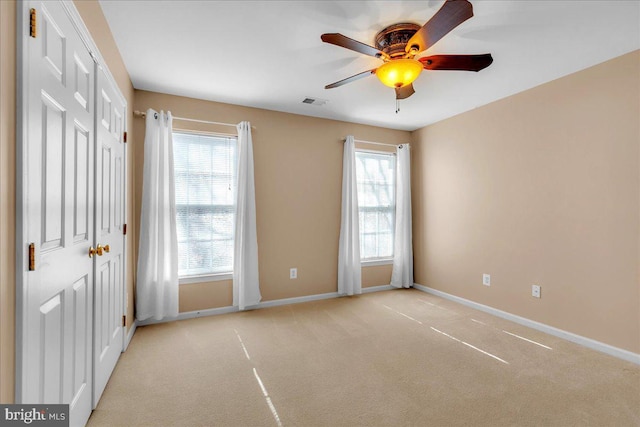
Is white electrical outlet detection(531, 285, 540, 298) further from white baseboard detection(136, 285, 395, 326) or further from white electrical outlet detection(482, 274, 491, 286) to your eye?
white baseboard detection(136, 285, 395, 326)

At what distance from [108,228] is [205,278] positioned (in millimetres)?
1501

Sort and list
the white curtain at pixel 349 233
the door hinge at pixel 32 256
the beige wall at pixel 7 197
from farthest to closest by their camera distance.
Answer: the white curtain at pixel 349 233
the door hinge at pixel 32 256
the beige wall at pixel 7 197

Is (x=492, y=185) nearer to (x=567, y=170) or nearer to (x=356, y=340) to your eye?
(x=567, y=170)

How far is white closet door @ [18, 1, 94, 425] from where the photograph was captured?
3.37 ft

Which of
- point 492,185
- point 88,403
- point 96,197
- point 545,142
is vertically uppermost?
point 545,142

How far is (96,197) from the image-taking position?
5.70 ft

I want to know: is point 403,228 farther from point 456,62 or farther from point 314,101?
point 456,62

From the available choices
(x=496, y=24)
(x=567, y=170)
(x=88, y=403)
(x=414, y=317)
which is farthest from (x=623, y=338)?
(x=88, y=403)

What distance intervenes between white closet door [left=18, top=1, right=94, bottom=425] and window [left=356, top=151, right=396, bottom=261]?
3.35 metres

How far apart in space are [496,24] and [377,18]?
836 millimetres

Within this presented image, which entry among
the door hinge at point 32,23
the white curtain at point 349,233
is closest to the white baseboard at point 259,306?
the white curtain at point 349,233

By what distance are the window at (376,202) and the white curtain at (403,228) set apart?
12cm

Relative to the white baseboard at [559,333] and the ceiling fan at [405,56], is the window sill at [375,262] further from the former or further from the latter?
the ceiling fan at [405,56]

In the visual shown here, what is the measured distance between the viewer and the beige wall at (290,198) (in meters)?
3.46
